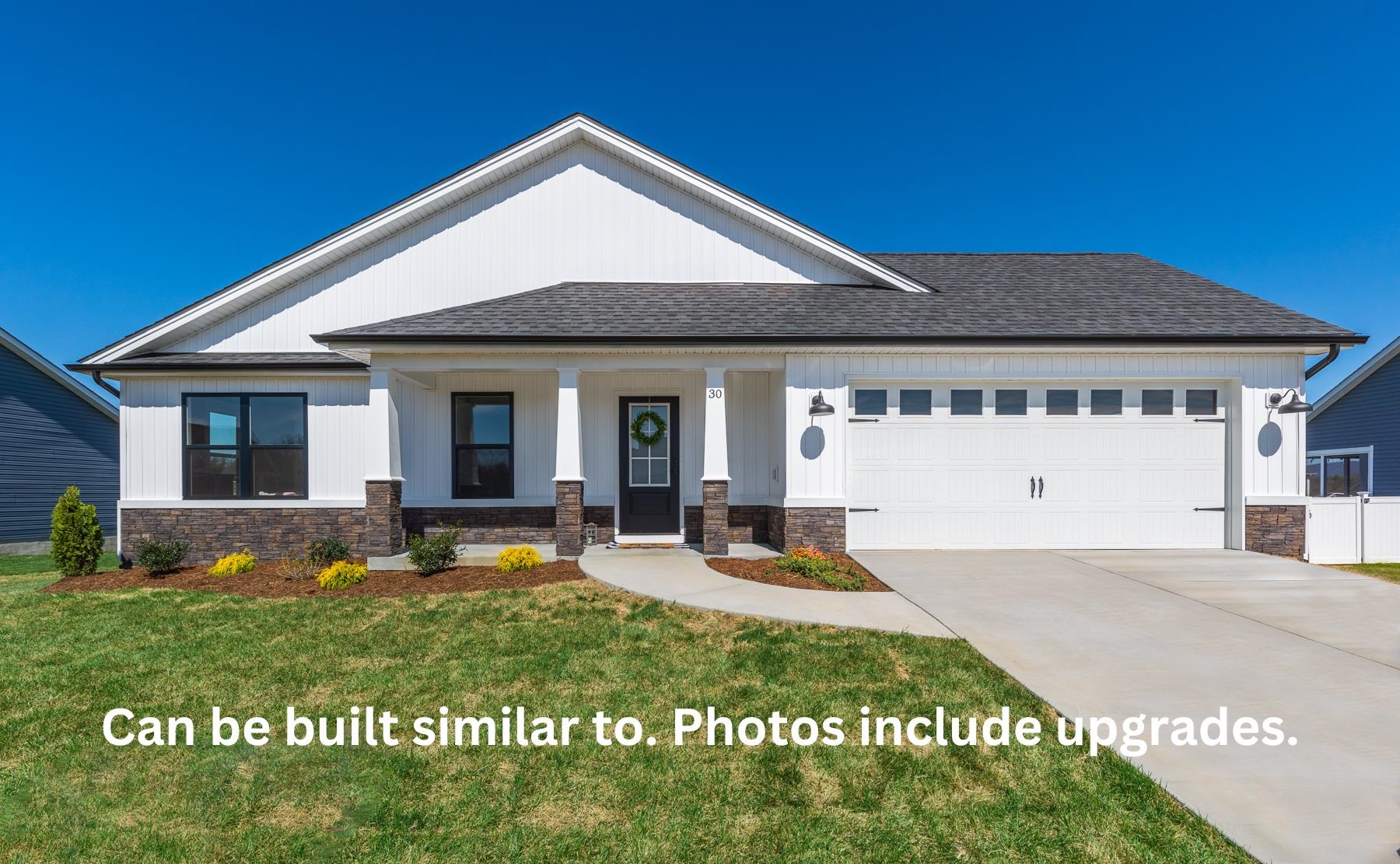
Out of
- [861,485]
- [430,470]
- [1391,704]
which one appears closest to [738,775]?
[1391,704]

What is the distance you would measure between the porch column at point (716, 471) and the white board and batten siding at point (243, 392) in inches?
240

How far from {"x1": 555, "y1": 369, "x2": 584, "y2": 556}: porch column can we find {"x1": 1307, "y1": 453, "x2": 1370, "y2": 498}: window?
19103 mm

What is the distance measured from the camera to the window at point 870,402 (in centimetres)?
992

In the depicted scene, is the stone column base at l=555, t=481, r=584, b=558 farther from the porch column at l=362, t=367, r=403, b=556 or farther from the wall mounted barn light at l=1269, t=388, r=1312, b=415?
the wall mounted barn light at l=1269, t=388, r=1312, b=415

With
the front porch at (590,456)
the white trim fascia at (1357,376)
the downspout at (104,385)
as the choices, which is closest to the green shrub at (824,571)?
the front porch at (590,456)

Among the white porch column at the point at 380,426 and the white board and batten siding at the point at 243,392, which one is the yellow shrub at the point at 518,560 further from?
the white board and batten siding at the point at 243,392

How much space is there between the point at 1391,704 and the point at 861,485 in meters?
6.11

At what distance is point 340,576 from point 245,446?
460 centimetres

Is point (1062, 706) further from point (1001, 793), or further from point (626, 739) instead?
point (626, 739)

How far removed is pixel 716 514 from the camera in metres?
9.57

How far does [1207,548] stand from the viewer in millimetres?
9836

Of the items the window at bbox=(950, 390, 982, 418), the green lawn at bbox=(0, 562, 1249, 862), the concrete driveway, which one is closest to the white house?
the window at bbox=(950, 390, 982, 418)

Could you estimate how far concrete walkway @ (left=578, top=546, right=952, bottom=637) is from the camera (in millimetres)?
6074

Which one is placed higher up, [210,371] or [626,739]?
[210,371]
